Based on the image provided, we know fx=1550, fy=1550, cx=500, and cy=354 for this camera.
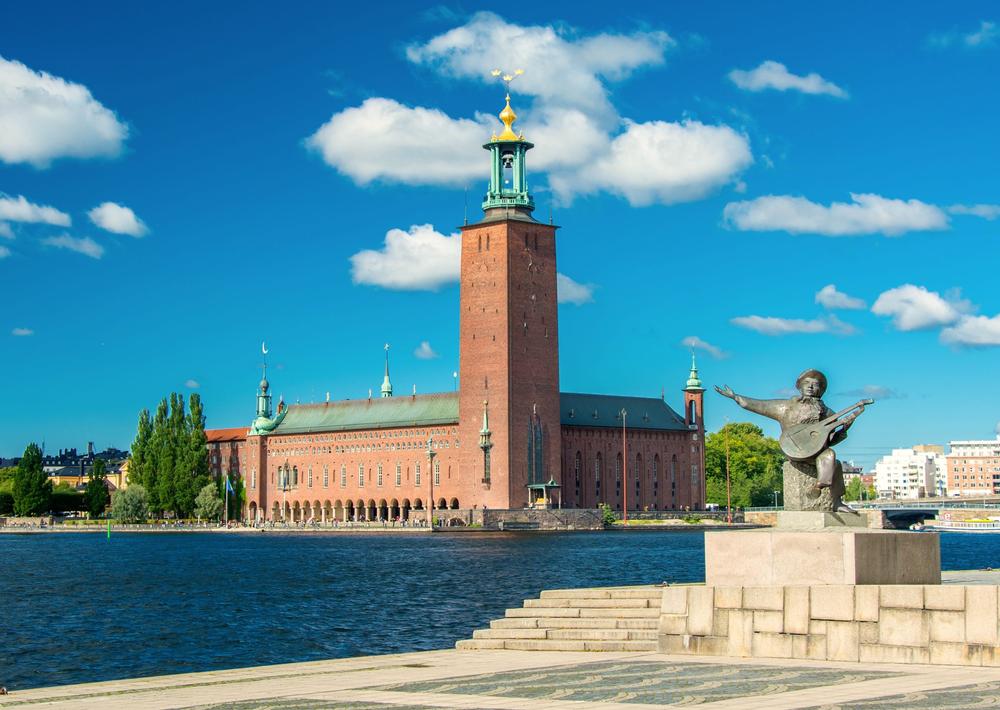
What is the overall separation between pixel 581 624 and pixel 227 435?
136 meters

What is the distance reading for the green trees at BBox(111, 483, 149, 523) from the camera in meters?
128

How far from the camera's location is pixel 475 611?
1564 inches

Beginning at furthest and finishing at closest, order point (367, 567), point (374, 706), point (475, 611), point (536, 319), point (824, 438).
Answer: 1. point (536, 319)
2. point (367, 567)
3. point (475, 611)
4. point (824, 438)
5. point (374, 706)

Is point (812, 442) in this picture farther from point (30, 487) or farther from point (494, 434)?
point (30, 487)

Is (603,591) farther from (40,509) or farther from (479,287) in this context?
(40,509)

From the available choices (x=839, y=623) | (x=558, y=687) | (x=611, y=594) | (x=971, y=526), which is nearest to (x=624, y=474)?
(x=971, y=526)

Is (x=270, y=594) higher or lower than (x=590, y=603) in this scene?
lower

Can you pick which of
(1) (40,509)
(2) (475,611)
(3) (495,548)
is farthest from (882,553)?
(1) (40,509)

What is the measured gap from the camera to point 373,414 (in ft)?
444

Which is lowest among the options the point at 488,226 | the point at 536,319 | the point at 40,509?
the point at 40,509

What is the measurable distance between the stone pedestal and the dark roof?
107 m

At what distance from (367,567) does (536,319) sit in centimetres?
5339

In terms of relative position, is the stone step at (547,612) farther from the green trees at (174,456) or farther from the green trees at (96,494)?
the green trees at (96,494)

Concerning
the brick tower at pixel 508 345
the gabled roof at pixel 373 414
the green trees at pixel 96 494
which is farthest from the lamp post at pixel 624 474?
the green trees at pixel 96 494
